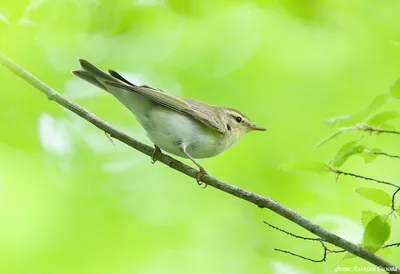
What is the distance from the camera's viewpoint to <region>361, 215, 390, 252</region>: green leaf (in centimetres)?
272

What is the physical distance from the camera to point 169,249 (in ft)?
21.5

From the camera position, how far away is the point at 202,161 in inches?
287

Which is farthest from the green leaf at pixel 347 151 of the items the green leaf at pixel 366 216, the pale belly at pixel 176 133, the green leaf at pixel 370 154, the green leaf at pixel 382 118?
the pale belly at pixel 176 133

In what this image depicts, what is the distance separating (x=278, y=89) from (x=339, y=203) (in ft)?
6.15

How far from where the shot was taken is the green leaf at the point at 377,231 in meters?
2.72

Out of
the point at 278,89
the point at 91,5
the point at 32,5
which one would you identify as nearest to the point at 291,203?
the point at 278,89

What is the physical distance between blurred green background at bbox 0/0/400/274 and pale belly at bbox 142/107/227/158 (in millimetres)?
895

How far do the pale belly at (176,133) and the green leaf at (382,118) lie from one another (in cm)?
200

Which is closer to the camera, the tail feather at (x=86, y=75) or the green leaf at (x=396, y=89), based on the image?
the green leaf at (x=396, y=89)

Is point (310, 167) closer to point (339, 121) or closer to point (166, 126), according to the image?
point (339, 121)

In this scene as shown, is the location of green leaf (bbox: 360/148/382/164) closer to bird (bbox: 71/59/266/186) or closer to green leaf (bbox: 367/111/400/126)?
green leaf (bbox: 367/111/400/126)

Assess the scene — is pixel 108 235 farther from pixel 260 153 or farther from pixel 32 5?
pixel 32 5

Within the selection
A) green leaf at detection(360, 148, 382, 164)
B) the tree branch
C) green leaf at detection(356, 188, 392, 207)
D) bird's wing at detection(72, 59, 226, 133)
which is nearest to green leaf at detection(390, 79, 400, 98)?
green leaf at detection(360, 148, 382, 164)

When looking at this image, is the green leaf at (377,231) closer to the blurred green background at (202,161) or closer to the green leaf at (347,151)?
the green leaf at (347,151)
